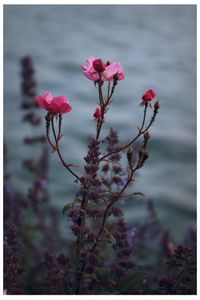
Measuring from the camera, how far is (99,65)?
98 cm

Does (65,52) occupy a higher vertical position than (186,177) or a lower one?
higher

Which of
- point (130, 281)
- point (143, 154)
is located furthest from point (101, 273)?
point (143, 154)

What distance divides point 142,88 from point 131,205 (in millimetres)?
1223

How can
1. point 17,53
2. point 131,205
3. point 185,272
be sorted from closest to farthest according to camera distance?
point 185,272 < point 131,205 < point 17,53

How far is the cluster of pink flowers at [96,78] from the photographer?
986 millimetres

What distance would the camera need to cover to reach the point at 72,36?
198 inches

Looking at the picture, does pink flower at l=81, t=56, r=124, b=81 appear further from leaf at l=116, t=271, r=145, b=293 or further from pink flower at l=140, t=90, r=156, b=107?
leaf at l=116, t=271, r=145, b=293

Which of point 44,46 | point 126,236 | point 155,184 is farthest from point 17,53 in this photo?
point 126,236

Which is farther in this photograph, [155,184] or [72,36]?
[72,36]

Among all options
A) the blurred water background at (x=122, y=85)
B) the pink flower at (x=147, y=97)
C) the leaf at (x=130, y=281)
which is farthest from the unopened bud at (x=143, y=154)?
the blurred water background at (x=122, y=85)

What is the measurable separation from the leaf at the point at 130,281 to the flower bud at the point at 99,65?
53 centimetres

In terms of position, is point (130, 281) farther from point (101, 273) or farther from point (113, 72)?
point (113, 72)
